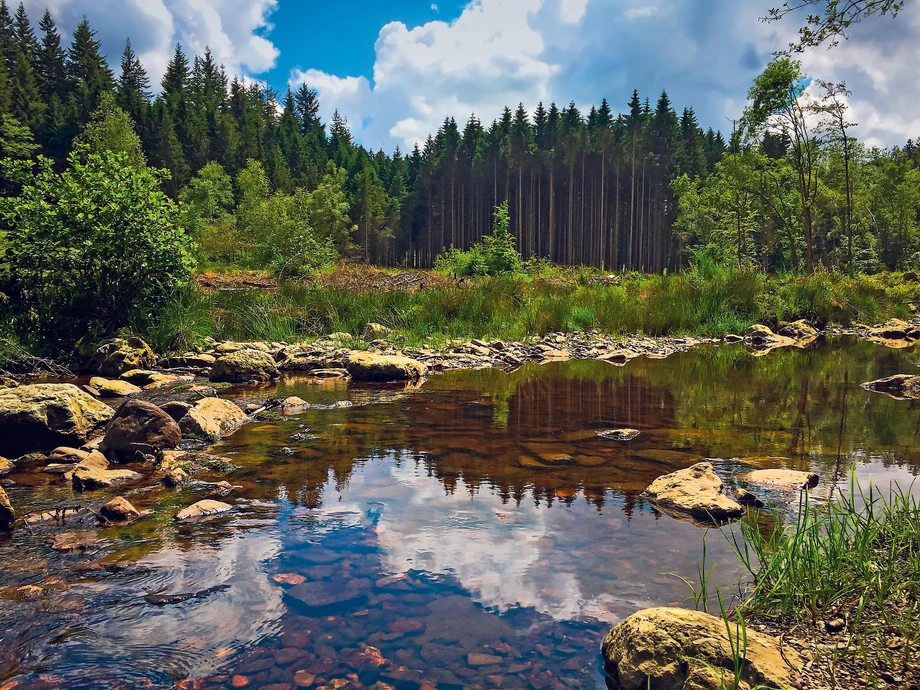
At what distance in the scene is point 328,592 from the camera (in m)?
2.73

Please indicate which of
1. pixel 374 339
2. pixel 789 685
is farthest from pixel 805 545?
pixel 374 339

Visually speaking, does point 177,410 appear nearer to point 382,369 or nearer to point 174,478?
point 174,478

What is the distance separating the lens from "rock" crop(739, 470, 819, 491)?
12.9ft

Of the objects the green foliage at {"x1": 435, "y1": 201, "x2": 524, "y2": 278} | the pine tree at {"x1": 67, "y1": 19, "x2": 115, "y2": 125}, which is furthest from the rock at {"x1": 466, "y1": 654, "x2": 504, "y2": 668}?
the pine tree at {"x1": 67, "y1": 19, "x2": 115, "y2": 125}

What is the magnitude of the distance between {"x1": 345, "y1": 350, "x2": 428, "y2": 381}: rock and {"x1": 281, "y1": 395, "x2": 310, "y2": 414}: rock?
203 centimetres

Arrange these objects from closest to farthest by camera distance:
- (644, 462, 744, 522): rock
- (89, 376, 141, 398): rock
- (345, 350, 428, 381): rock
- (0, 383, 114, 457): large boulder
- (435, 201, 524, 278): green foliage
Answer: (644, 462, 744, 522): rock
(0, 383, 114, 457): large boulder
(89, 376, 141, 398): rock
(345, 350, 428, 381): rock
(435, 201, 524, 278): green foliage

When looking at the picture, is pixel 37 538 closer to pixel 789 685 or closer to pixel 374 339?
pixel 789 685

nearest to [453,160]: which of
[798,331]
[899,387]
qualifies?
[798,331]

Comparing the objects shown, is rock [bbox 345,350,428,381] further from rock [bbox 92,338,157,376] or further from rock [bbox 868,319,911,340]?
rock [bbox 868,319,911,340]

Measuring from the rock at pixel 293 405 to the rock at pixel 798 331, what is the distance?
48.1 feet

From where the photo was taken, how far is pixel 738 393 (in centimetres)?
800

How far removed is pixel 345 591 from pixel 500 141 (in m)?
72.1

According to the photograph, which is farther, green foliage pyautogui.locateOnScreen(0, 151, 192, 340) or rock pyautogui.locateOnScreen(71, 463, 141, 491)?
green foliage pyautogui.locateOnScreen(0, 151, 192, 340)

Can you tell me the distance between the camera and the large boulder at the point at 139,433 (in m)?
4.89
